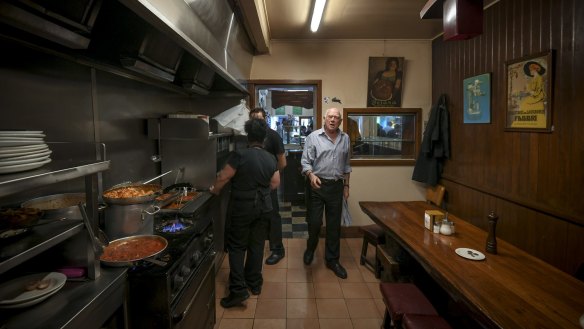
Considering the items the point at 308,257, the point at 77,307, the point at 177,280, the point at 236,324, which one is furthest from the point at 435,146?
the point at 77,307

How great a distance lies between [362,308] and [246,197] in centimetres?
136

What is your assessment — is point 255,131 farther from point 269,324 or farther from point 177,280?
point 269,324

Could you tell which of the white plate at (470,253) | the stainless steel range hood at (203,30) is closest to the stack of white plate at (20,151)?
the stainless steel range hood at (203,30)

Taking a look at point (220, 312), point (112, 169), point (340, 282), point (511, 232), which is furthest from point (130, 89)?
point (511, 232)

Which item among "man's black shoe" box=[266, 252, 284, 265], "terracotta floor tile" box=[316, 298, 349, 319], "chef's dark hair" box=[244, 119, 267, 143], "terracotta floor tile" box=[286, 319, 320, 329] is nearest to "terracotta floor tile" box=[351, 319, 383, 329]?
"terracotta floor tile" box=[316, 298, 349, 319]

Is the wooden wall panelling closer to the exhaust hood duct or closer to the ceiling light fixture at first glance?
the ceiling light fixture

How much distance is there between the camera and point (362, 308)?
2707mm

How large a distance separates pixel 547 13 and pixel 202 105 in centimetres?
346

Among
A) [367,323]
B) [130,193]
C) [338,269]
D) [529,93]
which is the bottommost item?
[367,323]

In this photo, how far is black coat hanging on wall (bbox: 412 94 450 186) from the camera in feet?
12.8

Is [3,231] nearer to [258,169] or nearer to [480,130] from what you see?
[258,169]

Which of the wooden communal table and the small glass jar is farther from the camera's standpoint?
the small glass jar

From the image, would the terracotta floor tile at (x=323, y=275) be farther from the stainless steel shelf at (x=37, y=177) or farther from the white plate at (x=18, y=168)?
the white plate at (x=18, y=168)

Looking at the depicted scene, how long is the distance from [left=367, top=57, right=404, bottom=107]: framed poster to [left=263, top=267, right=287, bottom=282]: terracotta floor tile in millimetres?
2444
